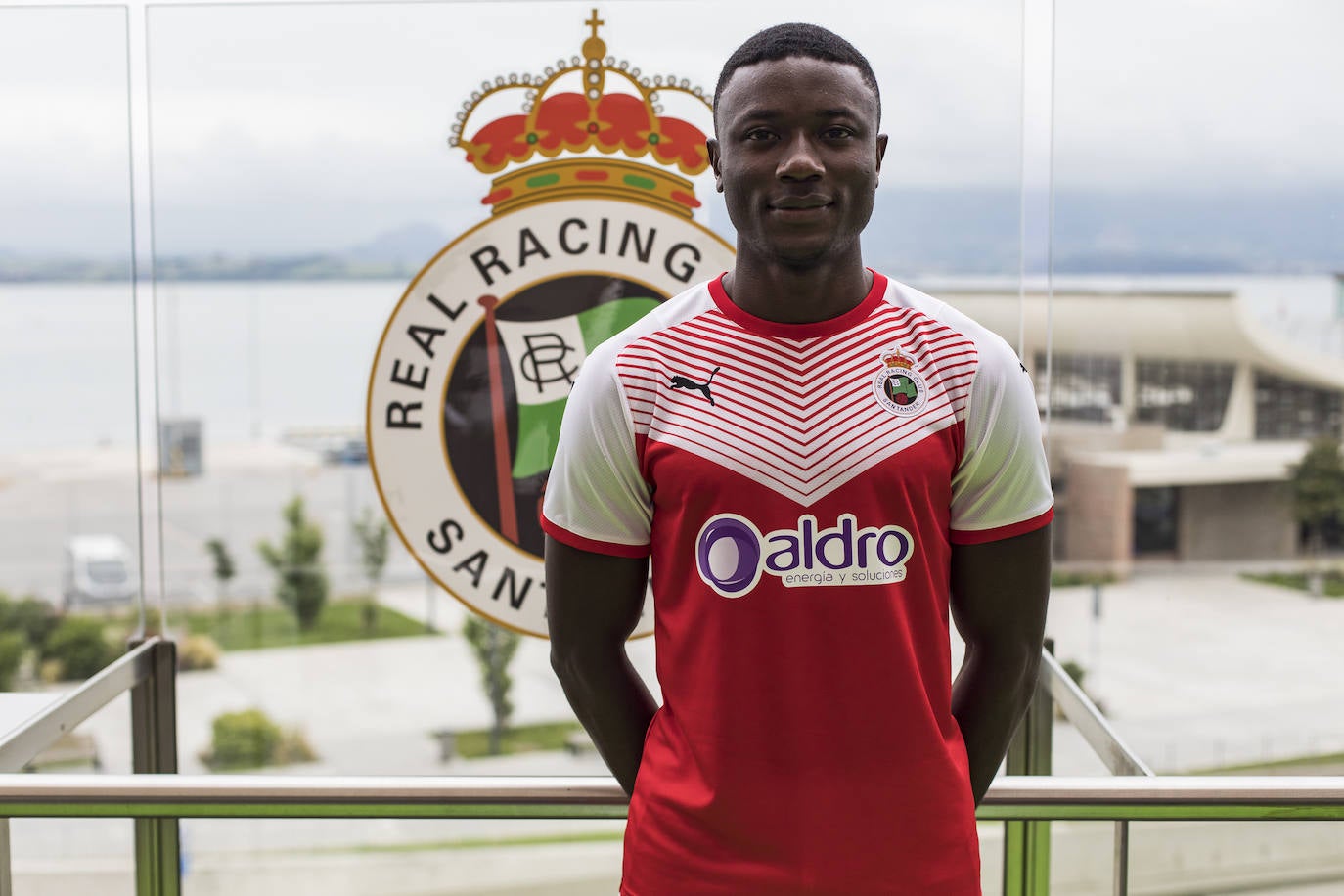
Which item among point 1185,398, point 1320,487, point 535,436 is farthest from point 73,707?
point 1320,487

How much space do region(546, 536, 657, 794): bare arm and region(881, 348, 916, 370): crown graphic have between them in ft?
0.94

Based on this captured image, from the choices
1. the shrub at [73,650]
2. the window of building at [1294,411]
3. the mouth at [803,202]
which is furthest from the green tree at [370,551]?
the mouth at [803,202]

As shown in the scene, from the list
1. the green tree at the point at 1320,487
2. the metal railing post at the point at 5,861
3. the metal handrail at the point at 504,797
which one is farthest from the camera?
the green tree at the point at 1320,487

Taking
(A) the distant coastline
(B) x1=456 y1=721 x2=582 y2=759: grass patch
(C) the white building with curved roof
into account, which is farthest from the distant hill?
(B) x1=456 y1=721 x2=582 y2=759: grass patch

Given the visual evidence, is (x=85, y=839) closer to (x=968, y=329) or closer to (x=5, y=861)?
(x=5, y=861)

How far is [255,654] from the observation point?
1200 inches

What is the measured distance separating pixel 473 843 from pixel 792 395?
27419 mm

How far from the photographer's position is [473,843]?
2711cm

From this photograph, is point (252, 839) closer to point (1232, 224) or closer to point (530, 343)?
point (1232, 224)

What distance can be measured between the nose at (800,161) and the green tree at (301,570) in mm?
31191

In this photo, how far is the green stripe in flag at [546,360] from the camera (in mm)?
2430

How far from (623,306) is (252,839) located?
2943 cm

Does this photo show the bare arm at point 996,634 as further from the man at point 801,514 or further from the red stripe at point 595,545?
the red stripe at point 595,545

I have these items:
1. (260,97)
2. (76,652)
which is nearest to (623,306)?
(76,652)
